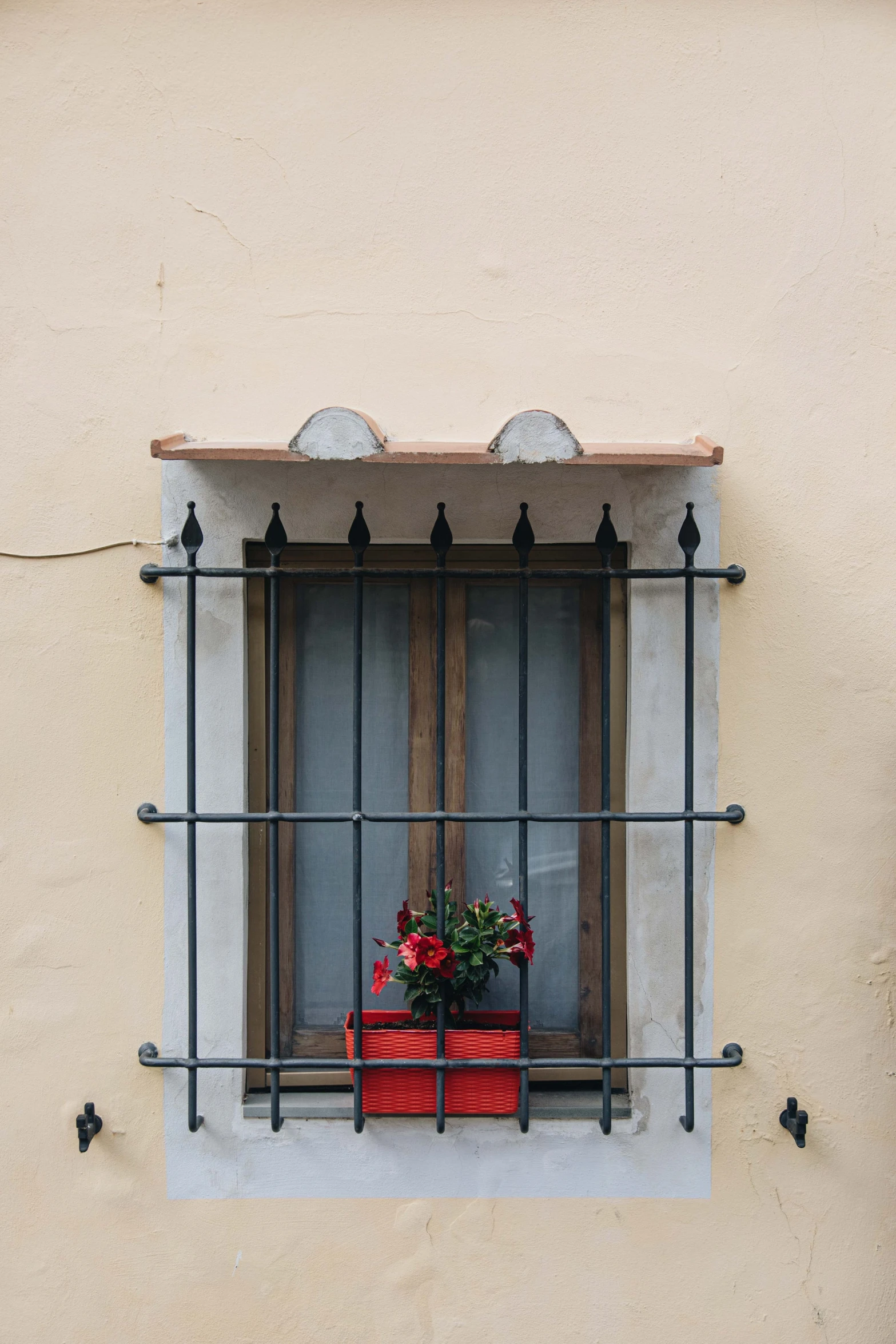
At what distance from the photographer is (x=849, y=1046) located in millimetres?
2215

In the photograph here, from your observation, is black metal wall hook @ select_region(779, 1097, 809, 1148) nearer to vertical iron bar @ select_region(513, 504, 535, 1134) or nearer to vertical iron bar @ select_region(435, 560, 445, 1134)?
vertical iron bar @ select_region(513, 504, 535, 1134)

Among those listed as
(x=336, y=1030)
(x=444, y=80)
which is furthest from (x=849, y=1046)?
(x=444, y=80)

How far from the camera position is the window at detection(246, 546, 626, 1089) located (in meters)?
2.31

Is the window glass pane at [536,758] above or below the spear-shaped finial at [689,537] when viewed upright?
below

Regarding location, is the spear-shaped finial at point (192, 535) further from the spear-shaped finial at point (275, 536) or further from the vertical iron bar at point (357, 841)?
the vertical iron bar at point (357, 841)

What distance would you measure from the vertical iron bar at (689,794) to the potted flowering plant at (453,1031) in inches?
15.1

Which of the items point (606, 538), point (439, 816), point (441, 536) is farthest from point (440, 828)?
point (606, 538)

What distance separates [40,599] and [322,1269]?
176cm

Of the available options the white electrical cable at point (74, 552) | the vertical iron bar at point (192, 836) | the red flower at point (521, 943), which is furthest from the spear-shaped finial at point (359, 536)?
the red flower at point (521, 943)

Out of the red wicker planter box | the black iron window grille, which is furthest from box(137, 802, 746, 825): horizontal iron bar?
the red wicker planter box

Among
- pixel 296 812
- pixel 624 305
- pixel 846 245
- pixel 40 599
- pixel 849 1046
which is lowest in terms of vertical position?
pixel 849 1046

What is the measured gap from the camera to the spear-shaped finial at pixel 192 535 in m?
2.14

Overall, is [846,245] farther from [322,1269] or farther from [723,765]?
[322,1269]

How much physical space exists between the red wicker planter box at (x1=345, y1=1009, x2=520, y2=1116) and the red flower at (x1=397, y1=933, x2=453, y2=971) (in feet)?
0.62
